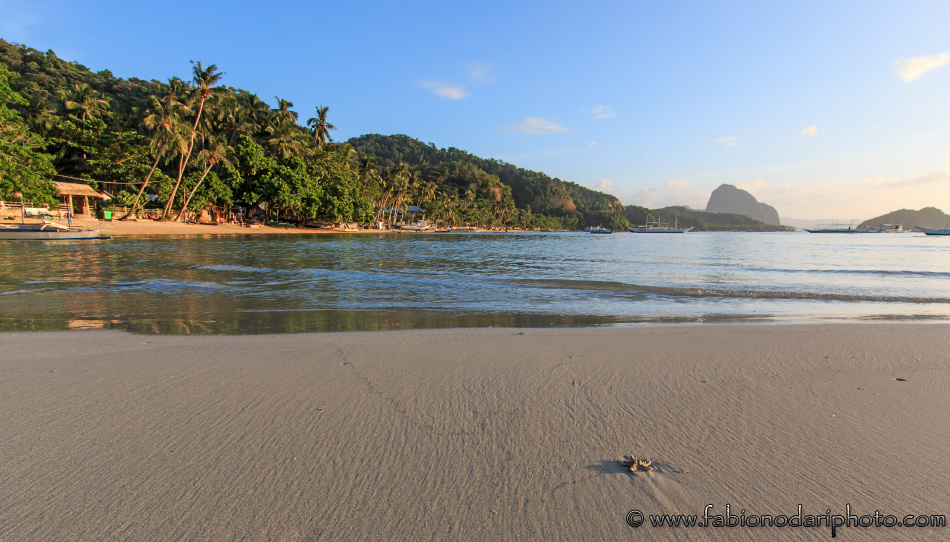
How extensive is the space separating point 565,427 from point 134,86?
102485mm

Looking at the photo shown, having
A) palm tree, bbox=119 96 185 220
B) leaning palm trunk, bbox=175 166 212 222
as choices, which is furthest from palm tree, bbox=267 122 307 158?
palm tree, bbox=119 96 185 220

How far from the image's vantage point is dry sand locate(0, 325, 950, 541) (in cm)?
175

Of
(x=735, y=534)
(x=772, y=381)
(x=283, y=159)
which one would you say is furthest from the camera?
(x=283, y=159)

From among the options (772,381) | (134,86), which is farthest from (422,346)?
(134,86)

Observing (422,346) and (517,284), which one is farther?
(517,284)

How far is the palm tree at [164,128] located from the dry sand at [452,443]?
4597 cm

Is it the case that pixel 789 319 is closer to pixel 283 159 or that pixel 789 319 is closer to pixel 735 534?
pixel 735 534

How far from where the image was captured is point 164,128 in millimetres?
40250

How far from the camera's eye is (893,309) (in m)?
8.22

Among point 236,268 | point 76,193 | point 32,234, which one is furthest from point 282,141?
point 236,268
